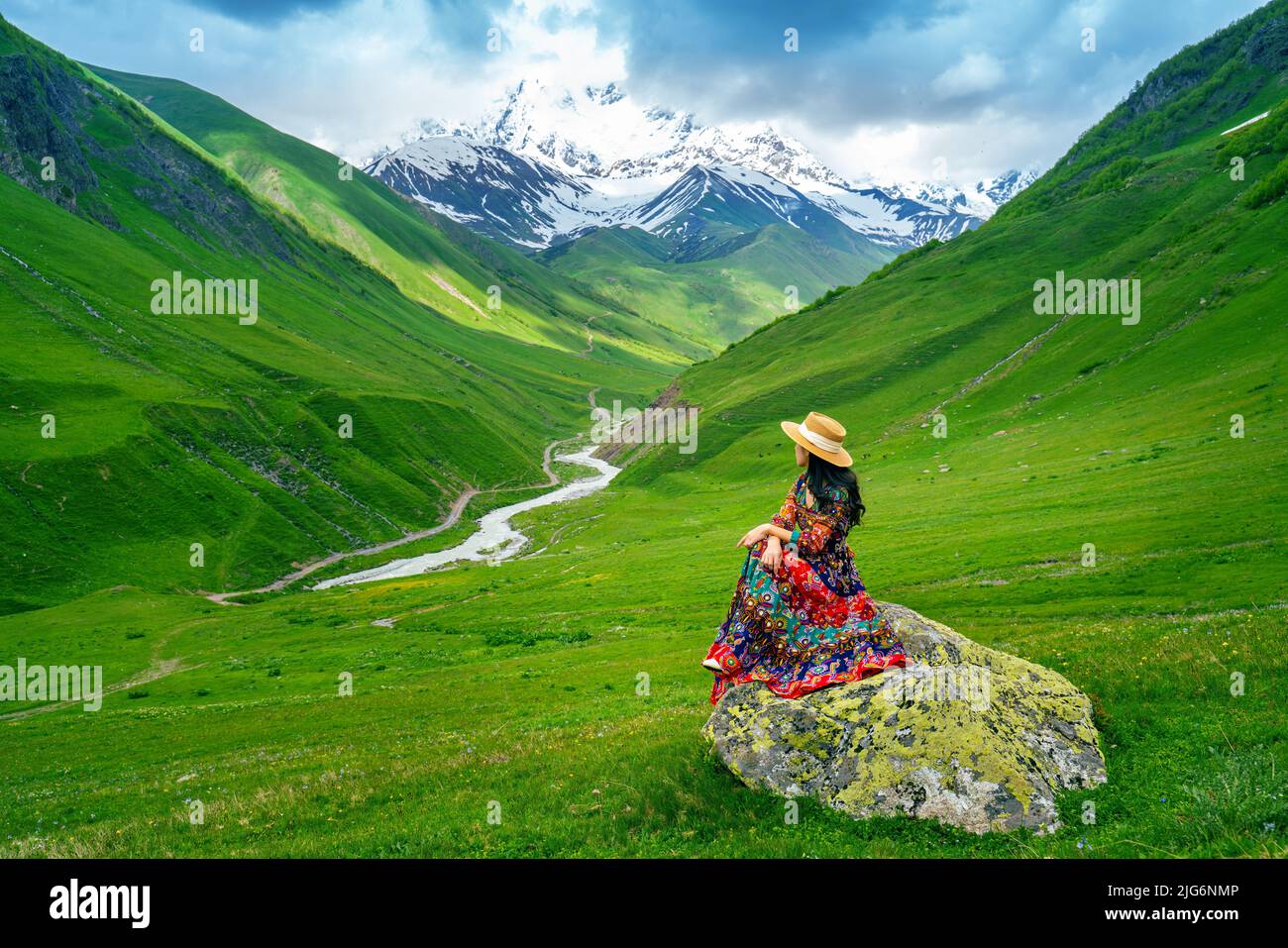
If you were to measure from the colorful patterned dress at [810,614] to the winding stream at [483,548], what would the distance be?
313 ft

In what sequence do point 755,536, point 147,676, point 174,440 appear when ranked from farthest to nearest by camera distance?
point 174,440 < point 147,676 < point 755,536

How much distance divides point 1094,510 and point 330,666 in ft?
187

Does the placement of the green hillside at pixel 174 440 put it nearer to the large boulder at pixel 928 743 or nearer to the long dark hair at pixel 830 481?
the large boulder at pixel 928 743

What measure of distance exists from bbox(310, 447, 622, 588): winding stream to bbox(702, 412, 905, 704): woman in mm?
95565

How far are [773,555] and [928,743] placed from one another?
4.07 meters

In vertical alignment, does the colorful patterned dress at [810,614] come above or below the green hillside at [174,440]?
below

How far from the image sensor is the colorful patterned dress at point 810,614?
1406 cm

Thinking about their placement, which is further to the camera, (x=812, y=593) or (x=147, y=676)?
(x=147, y=676)

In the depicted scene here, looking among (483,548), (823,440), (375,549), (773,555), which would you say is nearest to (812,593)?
(773,555)

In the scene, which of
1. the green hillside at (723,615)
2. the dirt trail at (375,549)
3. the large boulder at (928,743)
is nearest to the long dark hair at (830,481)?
the large boulder at (928,743)

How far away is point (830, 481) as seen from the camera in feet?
47.1

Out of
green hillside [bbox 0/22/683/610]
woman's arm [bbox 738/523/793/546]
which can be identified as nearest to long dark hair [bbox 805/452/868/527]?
woman's arm [bbox 738/523/793/546]

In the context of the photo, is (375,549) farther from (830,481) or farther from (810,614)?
(830,481)
